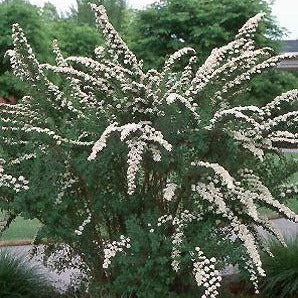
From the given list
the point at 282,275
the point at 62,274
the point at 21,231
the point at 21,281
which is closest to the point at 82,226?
the point at 21,281

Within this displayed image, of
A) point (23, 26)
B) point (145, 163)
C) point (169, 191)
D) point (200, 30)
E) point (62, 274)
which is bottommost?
point (62, 274)

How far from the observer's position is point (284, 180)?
5.69 m

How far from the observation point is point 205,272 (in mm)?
4734

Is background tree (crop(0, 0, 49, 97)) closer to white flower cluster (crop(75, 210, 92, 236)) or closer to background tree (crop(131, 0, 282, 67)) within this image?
background tree (crop(131, 0, 282, 67))

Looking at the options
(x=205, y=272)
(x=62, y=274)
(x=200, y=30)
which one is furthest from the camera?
(x=200, y=30)

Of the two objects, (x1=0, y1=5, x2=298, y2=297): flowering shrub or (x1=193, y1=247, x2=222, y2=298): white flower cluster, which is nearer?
A: (x1=193, y1=247, x2=222, y2=298): white flower cluster

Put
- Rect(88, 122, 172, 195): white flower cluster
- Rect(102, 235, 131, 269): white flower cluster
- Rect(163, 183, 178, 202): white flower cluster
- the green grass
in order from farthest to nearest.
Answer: the green grass < Rect(102, 235, 131, 269): white flower cluster < Rect(163, 183, 178, 202): white flower cluster < Rect(88, 122, 172, 195): white flower cluster

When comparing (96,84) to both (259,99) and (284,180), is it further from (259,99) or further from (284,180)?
(259,99)

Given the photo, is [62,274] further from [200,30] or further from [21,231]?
[200,30]

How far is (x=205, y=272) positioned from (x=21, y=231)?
609cm

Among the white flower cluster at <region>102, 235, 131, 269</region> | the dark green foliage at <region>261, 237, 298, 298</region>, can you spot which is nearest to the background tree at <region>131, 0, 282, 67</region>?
the dark green foliage at <region>261, 237, 298, 298</region>

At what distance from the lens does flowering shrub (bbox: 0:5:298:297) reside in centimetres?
495

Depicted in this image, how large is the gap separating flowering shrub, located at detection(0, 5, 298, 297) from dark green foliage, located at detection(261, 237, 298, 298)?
2.25 ft

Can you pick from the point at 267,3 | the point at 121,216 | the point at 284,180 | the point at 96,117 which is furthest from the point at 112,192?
the point at 267,3
